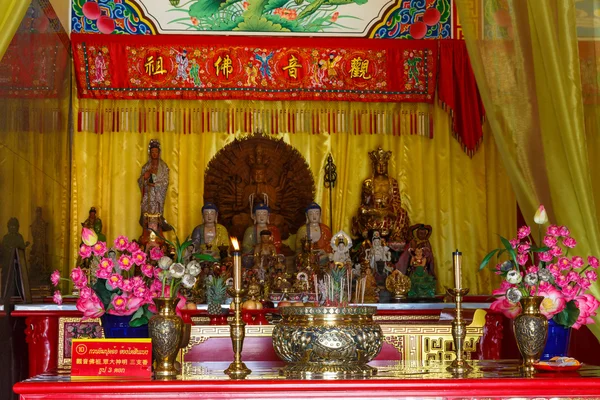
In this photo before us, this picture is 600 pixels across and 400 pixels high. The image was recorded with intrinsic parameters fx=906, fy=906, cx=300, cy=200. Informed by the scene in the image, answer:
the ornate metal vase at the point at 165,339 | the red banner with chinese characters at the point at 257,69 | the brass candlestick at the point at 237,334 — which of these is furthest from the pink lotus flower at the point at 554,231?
the red banner with chinese characters at the point at 257,69

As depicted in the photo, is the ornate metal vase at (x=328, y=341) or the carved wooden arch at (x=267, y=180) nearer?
the ornate metal vase at (x=328, y=341)

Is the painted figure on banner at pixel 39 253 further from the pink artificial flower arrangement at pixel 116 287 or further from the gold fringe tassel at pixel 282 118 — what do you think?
the pink artificial flower arrangement at pixel 116 287

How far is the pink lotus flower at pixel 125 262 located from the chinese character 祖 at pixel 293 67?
4.66m

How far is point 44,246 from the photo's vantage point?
241 inches

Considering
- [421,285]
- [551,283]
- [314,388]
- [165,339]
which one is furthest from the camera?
[421,285]

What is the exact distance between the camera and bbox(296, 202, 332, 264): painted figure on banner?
714 cm

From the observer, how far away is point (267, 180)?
762 centimetres

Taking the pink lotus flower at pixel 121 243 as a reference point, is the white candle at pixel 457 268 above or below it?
below

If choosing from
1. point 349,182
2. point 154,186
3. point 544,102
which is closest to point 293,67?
point 349,182

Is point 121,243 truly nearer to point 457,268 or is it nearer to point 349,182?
point 457,268

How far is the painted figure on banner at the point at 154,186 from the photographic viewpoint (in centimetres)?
718

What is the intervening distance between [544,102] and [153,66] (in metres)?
4.17

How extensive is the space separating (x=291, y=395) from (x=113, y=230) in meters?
5.33

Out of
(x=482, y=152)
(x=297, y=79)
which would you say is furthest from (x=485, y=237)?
(x=297, y=79)
